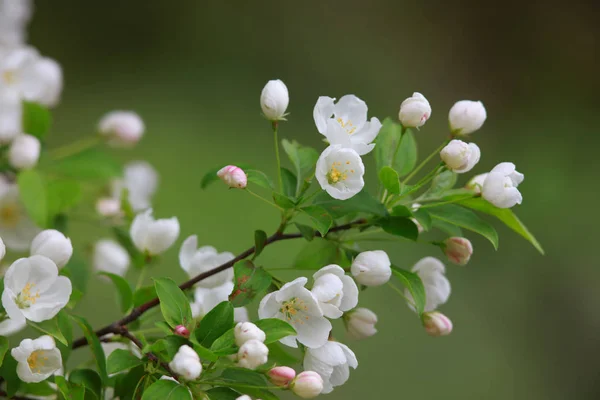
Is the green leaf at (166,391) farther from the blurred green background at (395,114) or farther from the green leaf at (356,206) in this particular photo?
the blurred green background at (395,114)

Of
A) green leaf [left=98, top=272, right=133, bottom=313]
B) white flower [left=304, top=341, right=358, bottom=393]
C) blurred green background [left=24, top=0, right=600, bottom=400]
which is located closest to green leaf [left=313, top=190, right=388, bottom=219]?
white flower [left=304, top=341, right=358, bottom=393]

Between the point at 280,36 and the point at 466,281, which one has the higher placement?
the point at 280,36

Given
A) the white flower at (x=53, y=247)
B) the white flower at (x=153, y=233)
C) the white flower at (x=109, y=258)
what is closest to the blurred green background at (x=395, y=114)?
the white flower at (x=109, y=258)

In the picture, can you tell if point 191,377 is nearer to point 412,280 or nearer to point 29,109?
point 412,280

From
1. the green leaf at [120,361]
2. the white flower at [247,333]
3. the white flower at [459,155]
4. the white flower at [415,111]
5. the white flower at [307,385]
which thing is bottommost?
the green leaf at [120,361]

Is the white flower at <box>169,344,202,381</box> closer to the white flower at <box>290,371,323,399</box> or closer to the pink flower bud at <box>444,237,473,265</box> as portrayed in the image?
the white flower at <box>290,371,323,399</box>

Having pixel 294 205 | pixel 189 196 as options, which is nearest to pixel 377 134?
pixel 294 205

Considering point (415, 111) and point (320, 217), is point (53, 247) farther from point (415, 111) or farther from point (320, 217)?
point (415, 111)

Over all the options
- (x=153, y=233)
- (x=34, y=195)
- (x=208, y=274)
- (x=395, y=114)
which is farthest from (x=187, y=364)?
(x=395, y=114)
